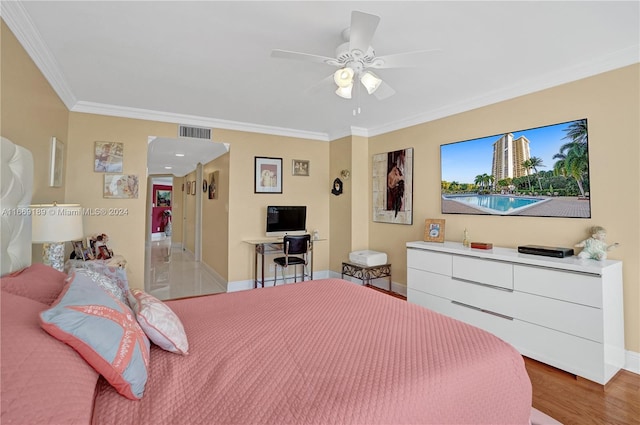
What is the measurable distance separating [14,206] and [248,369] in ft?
5.49

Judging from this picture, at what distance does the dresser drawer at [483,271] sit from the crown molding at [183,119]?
312 centimetres

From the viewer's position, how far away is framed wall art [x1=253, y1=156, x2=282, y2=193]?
4.71m

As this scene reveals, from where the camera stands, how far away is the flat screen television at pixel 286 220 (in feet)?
15.4

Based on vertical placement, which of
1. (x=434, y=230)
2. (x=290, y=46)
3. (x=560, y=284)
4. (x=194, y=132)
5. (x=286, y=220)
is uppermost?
(x=290, y=46)

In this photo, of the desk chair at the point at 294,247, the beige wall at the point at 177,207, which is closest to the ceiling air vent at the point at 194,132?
the desk chair at the point at 294,247

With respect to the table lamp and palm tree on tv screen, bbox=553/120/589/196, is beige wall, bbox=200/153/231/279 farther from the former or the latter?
palm tree on tv screen, bbox=553/120/589/196

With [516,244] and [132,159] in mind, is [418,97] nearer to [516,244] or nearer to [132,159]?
[516,244]

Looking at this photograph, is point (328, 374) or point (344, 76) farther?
point (344, 76)

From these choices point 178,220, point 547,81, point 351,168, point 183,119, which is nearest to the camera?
point 547,81

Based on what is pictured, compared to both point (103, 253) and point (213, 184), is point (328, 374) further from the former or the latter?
point (213, 184)

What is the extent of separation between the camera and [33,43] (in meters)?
2.18

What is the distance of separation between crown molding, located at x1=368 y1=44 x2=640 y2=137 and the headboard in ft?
12.9

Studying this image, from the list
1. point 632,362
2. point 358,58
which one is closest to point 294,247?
point 358,58

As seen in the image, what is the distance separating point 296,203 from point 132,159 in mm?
2401
